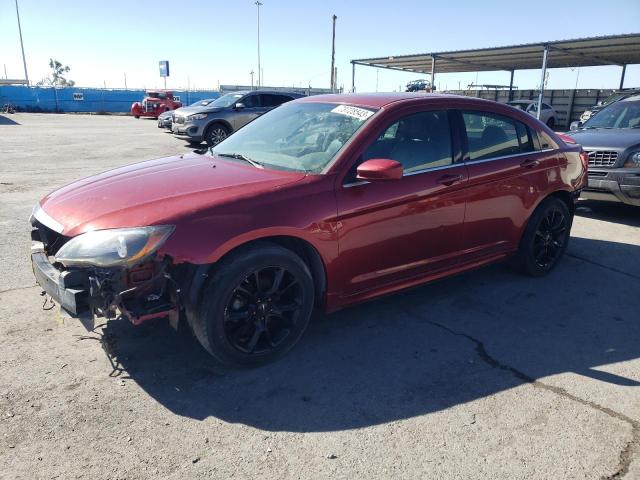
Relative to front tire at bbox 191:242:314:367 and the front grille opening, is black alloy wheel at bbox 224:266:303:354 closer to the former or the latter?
front tire at bbox 191:242:314:367

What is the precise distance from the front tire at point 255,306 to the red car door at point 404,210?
0.37 meters

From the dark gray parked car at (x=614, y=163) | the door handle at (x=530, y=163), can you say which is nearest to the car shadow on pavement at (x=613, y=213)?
the dark gray parked car at (x=614, y=163)

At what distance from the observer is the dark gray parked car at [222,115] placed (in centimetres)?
1432

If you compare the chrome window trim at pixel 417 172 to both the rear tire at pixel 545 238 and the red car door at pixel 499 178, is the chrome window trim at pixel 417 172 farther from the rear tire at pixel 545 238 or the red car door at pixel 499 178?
the rear tire at pixel 545 238

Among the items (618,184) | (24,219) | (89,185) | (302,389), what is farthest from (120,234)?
(618,184)

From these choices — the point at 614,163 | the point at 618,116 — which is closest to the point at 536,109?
the point at 618,116

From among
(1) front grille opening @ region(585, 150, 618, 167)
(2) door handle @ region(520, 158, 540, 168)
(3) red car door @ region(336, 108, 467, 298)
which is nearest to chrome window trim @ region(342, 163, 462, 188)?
(3) red car door @ region(336, 108, 467, 298)

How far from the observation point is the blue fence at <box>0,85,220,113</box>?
3797cm

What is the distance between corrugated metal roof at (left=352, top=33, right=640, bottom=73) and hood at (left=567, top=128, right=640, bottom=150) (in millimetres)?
9161

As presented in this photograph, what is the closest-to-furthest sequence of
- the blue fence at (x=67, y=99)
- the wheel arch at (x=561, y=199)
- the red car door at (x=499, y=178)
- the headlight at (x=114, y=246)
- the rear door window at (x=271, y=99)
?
the headlight at (x=114, y=246)
the red car door at (x=499, y=178)
the wheel arch at (x=561, y=199)
the rear door window at (x=271, y=99)
the blue fence at (x=67, y=99)

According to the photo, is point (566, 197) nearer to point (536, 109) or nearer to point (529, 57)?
point (536, 109)

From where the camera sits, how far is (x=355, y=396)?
2.90m

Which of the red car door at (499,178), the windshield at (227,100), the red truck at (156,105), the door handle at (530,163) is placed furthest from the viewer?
the red truck at (156,105)

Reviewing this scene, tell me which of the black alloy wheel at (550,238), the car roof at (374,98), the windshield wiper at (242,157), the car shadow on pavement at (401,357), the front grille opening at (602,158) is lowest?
the car shadow on pavement at (401,357)
